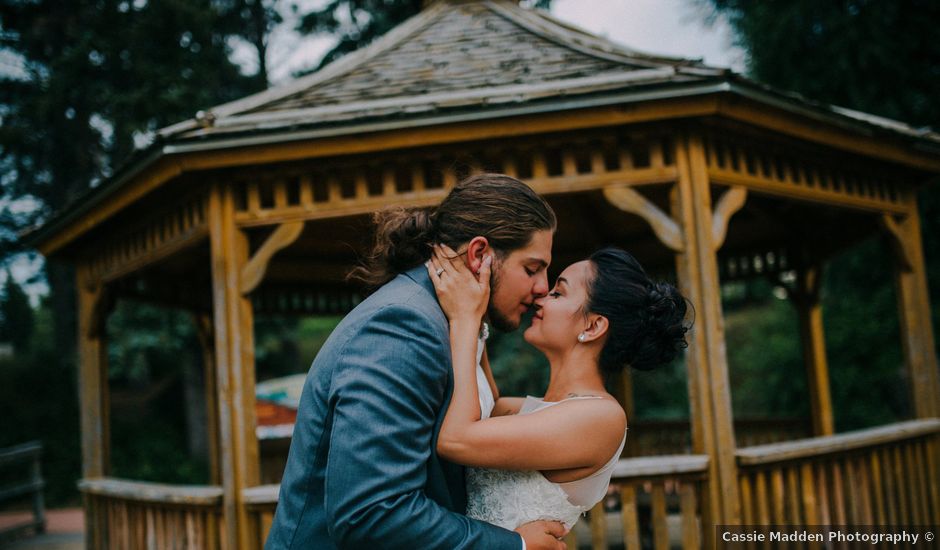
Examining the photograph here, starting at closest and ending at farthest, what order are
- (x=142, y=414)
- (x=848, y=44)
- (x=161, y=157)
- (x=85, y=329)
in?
(x=161, y=157)
(x=85, y=329)
(x=848, y=44)
(x=142, y=414)

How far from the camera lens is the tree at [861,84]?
12.4 meters

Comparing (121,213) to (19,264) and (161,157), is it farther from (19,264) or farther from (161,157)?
(19,264)

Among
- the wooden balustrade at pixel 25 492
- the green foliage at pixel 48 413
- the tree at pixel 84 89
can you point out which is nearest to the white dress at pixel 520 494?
the wooden balustrade at pixel 25 492

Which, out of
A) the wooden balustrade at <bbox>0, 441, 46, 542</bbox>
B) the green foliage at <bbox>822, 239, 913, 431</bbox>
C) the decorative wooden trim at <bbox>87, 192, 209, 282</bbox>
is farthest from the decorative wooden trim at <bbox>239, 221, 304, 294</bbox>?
the green foliage at <bbox>822, 239, 913, 431</bbox>

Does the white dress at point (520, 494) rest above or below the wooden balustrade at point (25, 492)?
above

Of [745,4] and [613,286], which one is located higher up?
[745,4]

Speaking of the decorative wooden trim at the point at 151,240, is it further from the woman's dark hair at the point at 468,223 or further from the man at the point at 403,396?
the man at the point at 403,396

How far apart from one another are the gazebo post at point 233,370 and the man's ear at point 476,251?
353cm

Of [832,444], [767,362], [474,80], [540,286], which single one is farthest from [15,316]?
[540,286]

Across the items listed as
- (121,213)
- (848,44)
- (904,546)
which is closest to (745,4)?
(848,44)

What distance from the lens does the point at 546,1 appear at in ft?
55.3

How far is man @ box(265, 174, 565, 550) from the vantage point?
5.56ft

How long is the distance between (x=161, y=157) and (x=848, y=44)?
11.7m

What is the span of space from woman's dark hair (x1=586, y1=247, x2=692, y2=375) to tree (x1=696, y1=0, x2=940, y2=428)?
11.6 meters
